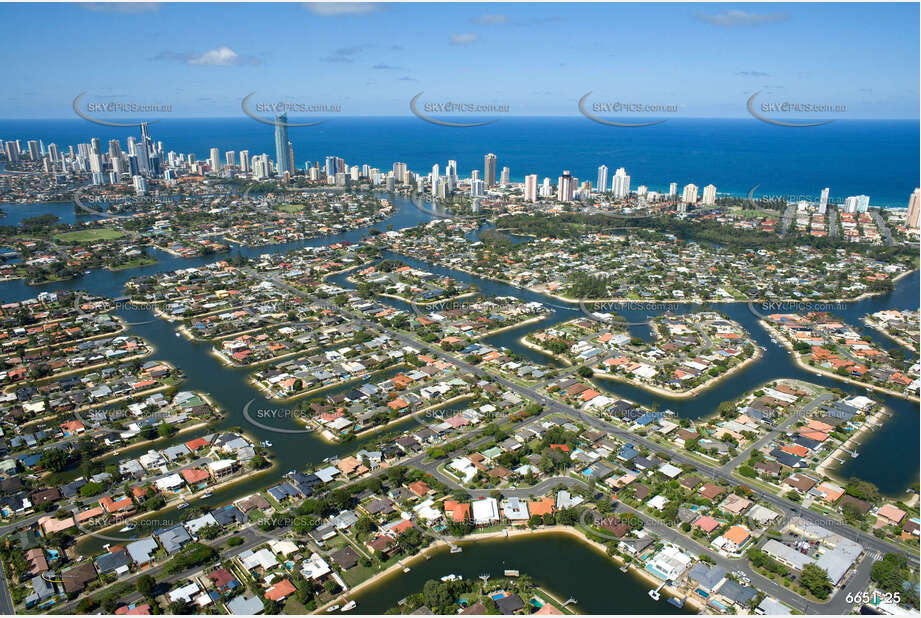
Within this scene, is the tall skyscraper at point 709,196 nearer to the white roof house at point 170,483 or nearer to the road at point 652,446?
the road at point 652,446

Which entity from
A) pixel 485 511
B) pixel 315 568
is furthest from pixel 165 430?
pixel 485 511

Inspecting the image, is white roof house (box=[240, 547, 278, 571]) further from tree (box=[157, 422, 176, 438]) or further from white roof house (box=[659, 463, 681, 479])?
white roof house (box=[659, 463, 681, 479])

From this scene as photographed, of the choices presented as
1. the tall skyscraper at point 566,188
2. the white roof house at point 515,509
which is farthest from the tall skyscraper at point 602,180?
the white roof house at point 515,509

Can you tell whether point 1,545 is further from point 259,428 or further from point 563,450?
point 563,450

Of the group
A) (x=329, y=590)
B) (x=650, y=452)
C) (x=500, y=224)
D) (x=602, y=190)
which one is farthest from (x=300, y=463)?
(x=602, y=190)

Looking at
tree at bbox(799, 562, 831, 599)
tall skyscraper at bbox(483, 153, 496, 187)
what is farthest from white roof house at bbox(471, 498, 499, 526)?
tall skyscraper at bbox(483, 153, 496, 187)

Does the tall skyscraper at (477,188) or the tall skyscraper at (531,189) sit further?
the tall skyscraper at (477,188)

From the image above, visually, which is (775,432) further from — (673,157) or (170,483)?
(673,157)
